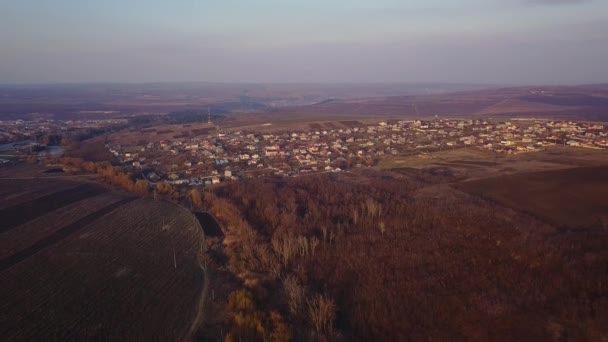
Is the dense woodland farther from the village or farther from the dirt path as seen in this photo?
the village

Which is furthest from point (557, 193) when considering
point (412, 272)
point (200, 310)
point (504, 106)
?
point (504, 106)

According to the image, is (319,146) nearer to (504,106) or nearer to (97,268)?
(97,268)

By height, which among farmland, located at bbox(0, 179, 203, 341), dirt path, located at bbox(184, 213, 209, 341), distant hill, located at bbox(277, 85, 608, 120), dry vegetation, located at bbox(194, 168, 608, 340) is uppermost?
distant hill, located at bbox(277, 85, 608, 120)

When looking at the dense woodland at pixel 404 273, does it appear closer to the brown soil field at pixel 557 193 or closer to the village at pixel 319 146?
the brown soil field at pixel 557 193

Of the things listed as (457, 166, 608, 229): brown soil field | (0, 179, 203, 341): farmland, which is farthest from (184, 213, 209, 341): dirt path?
(457, 166, 608, 229): brown soil field

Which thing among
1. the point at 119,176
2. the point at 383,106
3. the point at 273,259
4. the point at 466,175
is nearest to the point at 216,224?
the point at 273,259

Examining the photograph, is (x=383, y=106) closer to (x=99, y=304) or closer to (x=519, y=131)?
(x=519, y=131)

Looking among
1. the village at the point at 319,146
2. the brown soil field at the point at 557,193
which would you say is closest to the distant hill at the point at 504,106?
the village at the point at 319,146
